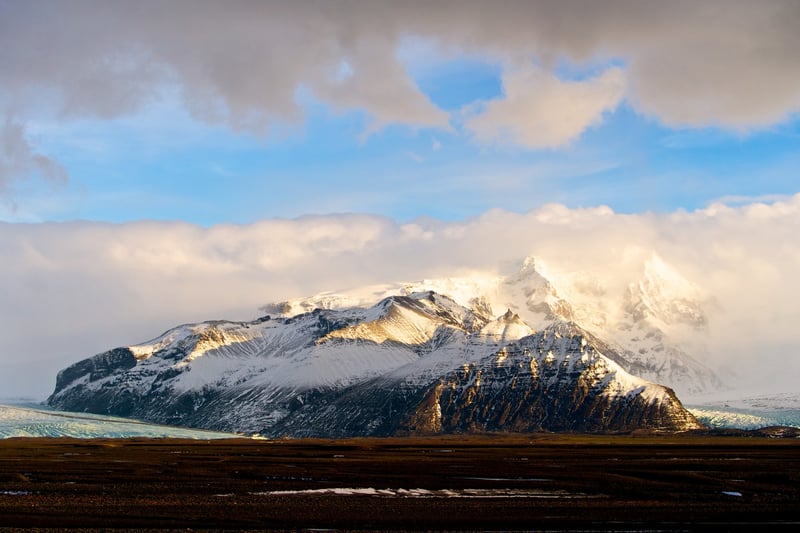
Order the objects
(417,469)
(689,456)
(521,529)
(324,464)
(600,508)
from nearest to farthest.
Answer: (521,529) → (600,508) → (417,469) → (324,464) → (689,456)

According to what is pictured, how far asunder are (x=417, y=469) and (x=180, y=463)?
43.6 meters

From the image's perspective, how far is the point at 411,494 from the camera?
10112cm

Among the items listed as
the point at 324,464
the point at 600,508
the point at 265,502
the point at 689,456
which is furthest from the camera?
the point at 689,456

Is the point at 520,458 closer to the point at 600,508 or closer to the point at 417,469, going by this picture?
the point at 417,469

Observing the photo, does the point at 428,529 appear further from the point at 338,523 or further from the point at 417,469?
the point at 417,469

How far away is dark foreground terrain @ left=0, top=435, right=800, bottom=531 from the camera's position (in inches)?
3091

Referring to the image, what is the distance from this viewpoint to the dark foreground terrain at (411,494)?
78.5 meters

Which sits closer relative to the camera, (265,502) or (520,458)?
(265,502)

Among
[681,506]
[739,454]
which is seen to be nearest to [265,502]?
[681,506]

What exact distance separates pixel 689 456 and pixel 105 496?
108522 mm

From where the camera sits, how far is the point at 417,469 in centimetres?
13762

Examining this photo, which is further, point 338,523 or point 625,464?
point 625,464

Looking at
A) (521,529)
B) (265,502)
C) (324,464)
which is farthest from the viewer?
(324,464)

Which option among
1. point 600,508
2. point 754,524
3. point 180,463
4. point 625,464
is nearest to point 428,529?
point 600,508
